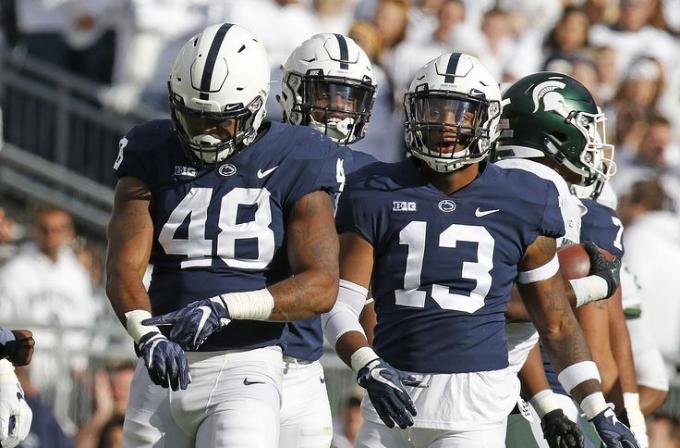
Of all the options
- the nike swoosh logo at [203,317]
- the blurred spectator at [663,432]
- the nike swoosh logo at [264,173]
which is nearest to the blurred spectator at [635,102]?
the blurred spectator at [663,432]

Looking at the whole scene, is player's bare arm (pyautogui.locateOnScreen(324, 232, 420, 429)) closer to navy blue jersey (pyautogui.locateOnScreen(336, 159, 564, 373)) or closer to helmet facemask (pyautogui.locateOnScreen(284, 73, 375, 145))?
navy blue jersey (pyautogui.locateOnScreen(336, 159, 564, 373))

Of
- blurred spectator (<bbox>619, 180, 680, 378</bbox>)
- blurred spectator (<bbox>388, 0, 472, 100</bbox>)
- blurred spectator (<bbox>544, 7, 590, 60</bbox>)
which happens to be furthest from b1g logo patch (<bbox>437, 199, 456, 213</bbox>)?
blurred spectator (<bbox>544, 7, 590, 60</bbox>)

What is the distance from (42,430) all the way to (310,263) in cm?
340

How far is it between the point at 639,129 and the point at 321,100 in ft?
17.4

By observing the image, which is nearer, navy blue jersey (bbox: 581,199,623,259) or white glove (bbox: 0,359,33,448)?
white glove (bbox: 0,359,33,448)

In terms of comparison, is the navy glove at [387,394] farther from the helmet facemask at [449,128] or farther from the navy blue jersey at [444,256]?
the helmet facemask at [449,128]

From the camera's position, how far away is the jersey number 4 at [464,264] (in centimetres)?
562

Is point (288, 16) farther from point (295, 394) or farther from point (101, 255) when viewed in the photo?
point (295, 394)

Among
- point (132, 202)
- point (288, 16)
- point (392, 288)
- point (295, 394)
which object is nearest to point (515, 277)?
point (392, 288)

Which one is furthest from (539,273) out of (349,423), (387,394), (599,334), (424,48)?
(424,48)

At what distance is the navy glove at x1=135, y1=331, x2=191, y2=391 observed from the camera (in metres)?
5.11

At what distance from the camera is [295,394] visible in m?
5.94

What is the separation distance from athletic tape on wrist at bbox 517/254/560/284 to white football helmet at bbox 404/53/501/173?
16.6 inches

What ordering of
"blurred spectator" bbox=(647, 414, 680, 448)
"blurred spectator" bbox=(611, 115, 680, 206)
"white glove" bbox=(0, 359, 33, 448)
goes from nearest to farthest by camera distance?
"white glove" bbox=(0, 359, 33, 448), "blurred spectator" bbox=(647, 414, 680, 448), "blurred spectator" bbox=(611, 115, 680, 206)
